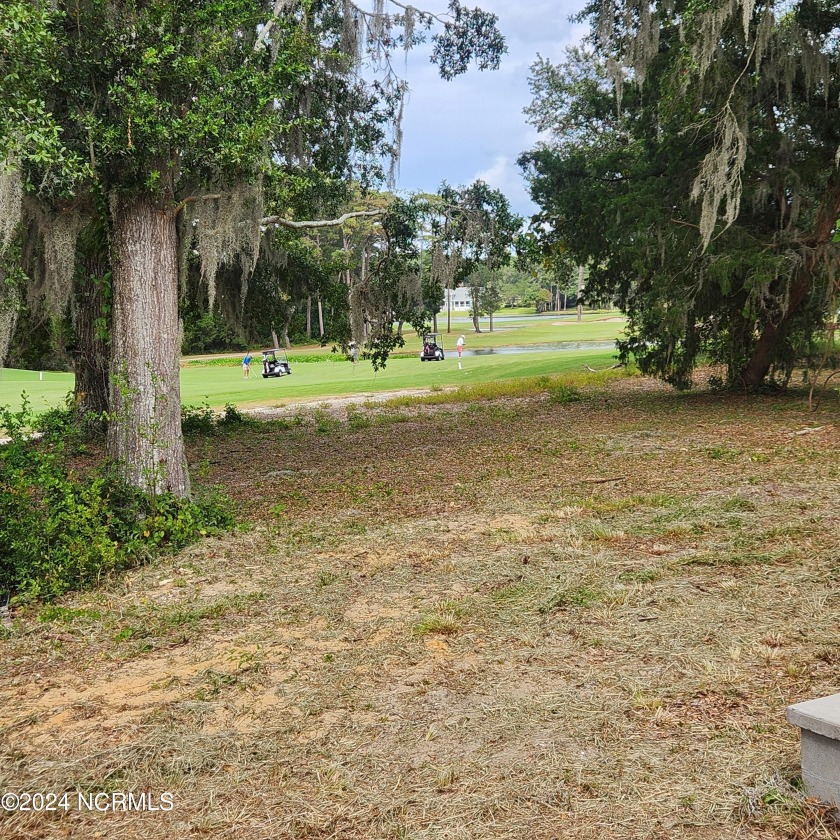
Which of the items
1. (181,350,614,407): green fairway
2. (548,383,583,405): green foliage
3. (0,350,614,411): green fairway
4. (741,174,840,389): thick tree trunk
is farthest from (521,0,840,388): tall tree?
(0,350,614,411): green fairway

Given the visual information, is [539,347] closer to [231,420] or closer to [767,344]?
[767,344]

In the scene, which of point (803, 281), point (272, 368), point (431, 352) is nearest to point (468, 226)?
point (803, 281)

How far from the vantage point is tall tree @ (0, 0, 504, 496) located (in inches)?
214

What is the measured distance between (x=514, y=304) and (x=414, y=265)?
85270 mm

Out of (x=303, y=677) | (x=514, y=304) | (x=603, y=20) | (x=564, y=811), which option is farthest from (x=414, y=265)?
(x=514, y=304)

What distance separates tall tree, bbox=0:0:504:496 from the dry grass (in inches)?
67.3

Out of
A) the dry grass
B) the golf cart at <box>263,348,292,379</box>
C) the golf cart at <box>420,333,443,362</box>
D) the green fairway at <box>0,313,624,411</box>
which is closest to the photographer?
the dry grass

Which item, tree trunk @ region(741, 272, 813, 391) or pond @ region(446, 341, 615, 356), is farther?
pond @ region(446, 341, 615, 356)

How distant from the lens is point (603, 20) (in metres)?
12.6

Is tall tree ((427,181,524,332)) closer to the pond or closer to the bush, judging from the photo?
the bush

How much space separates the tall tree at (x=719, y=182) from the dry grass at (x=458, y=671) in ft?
16.3

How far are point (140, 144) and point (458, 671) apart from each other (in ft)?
15.5

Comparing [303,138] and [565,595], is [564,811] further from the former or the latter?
[303,138]

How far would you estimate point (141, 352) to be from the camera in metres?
6.42
